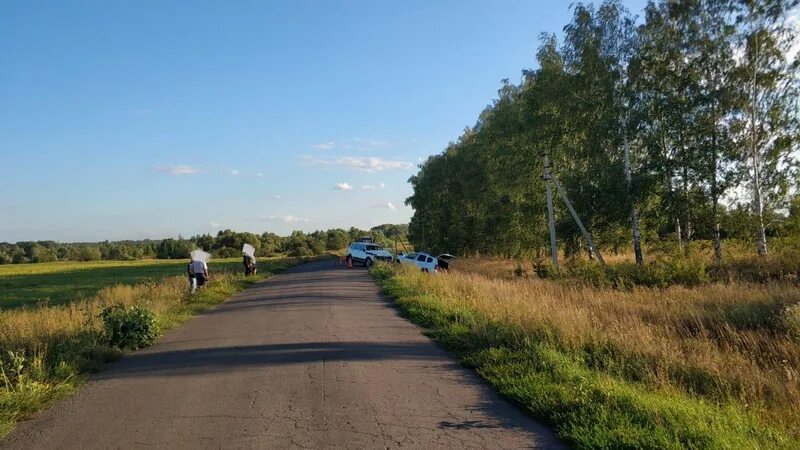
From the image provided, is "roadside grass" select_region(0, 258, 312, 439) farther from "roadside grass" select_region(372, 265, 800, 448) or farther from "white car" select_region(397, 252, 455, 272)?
"white car" select_region(397, 252, 455, 272)

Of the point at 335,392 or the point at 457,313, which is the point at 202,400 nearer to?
the point at 335,392

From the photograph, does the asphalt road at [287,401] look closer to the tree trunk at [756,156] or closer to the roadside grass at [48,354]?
the roadside grass at [48,354]

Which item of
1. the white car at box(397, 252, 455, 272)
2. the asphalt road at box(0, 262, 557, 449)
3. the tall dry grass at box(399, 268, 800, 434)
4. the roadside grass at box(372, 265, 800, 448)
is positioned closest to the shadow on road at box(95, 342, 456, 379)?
the asphalt road at box(0, 262, 557, 449)

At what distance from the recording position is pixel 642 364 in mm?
7324

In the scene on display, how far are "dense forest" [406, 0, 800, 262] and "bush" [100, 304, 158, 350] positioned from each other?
20514 mm

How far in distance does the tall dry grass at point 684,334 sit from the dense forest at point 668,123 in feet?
26.5

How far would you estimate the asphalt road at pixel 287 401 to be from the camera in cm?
513

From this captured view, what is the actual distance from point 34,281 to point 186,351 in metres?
43.0

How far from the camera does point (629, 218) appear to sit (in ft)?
82.8

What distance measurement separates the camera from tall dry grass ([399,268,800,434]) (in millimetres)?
6539

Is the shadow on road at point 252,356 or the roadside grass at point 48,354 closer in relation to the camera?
the roadside grass at point 48,354

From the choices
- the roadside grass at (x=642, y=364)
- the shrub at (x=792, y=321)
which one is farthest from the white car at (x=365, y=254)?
the shrub at (x=792, y=321)

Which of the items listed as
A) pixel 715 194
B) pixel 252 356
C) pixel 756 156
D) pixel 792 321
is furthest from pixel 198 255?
pixel 756 156

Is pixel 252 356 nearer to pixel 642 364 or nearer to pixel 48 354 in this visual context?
pixel 48 354
